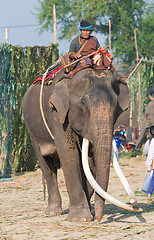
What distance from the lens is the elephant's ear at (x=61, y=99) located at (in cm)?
770

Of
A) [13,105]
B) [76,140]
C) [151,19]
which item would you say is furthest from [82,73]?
[151,19]

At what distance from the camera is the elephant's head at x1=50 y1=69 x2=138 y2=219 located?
281 inches

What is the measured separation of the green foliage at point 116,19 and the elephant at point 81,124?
34251mm

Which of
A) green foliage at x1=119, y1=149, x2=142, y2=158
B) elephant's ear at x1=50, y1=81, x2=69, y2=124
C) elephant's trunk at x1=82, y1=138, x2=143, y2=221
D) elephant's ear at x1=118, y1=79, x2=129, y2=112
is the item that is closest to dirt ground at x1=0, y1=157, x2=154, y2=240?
elephant's trunk at x1=82, y1=138, x2=143, y2=221

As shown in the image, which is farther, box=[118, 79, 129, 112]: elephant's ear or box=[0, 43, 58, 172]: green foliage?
box=[0, 43, 58, 172]: green foliage

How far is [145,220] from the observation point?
779 centimetres

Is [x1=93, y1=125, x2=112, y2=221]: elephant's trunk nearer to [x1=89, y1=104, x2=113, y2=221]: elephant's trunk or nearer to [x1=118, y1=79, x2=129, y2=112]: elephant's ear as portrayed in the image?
[x1=89, y1=104, x2=113, y2=221]: elephant's trunk

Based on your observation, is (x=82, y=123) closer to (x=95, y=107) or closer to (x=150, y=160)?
(x=95, y=107)

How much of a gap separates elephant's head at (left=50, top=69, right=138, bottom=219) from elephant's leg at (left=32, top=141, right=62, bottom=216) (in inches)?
62.6

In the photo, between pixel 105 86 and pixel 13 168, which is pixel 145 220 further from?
pixel 13 168

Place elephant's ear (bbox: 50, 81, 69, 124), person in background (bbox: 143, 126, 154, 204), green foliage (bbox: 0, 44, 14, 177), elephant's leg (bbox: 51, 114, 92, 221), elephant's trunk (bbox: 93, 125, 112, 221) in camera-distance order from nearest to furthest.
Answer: elephant's trunk (bbox: 93, 125, 112, 221), elephant's ear (bbox: 50, 81, 69, 124), elephant's leg (bbox: 51, 114, 92, 221), person in background (bbox: 143, 126, 154, 204), green foliage (bbox: 0, 44, 14, 177)

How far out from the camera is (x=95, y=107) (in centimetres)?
729

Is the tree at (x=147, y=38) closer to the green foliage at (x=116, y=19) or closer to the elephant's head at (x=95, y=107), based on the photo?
the green foliage at (x=116, y=19)

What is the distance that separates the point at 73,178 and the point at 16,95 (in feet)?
24.8
